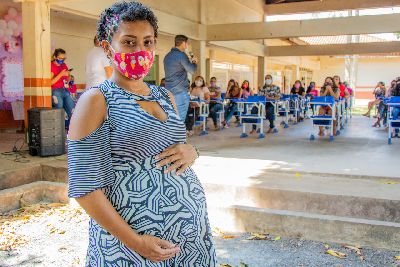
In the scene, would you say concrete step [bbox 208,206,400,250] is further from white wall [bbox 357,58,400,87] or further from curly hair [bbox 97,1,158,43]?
white wall [bbox 357,58,400,87]

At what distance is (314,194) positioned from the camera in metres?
4.00

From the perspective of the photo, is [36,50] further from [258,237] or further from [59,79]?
[258,237]

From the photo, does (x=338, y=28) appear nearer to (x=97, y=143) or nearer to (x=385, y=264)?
(x=385, y=264)

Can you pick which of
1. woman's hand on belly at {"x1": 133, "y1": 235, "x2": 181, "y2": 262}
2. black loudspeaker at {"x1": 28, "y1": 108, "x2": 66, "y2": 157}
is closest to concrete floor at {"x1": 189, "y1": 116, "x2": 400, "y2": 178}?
black loudspeaker at {"x1": 28, "y1": 108, "x2": 66, "y2": 157}

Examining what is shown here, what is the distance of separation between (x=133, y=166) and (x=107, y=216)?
6.3 inches

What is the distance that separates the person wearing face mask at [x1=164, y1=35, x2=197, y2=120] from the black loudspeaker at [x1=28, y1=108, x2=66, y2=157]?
158 centimetres

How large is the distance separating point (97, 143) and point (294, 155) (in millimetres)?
5354

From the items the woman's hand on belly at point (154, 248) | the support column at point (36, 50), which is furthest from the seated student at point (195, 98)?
the woman's hand on belly at point (154, 248)

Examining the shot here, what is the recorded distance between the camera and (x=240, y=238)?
3.79 meters

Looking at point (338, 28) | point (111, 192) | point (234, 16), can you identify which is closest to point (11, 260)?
point (111, 192)

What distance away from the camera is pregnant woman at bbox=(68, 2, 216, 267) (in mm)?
1216

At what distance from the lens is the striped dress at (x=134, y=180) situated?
122 cm

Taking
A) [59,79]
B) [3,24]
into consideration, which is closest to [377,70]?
[3,24]

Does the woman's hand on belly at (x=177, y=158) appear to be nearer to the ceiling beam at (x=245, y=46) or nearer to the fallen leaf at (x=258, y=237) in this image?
the fallen leaf at (x=258, y=237)
